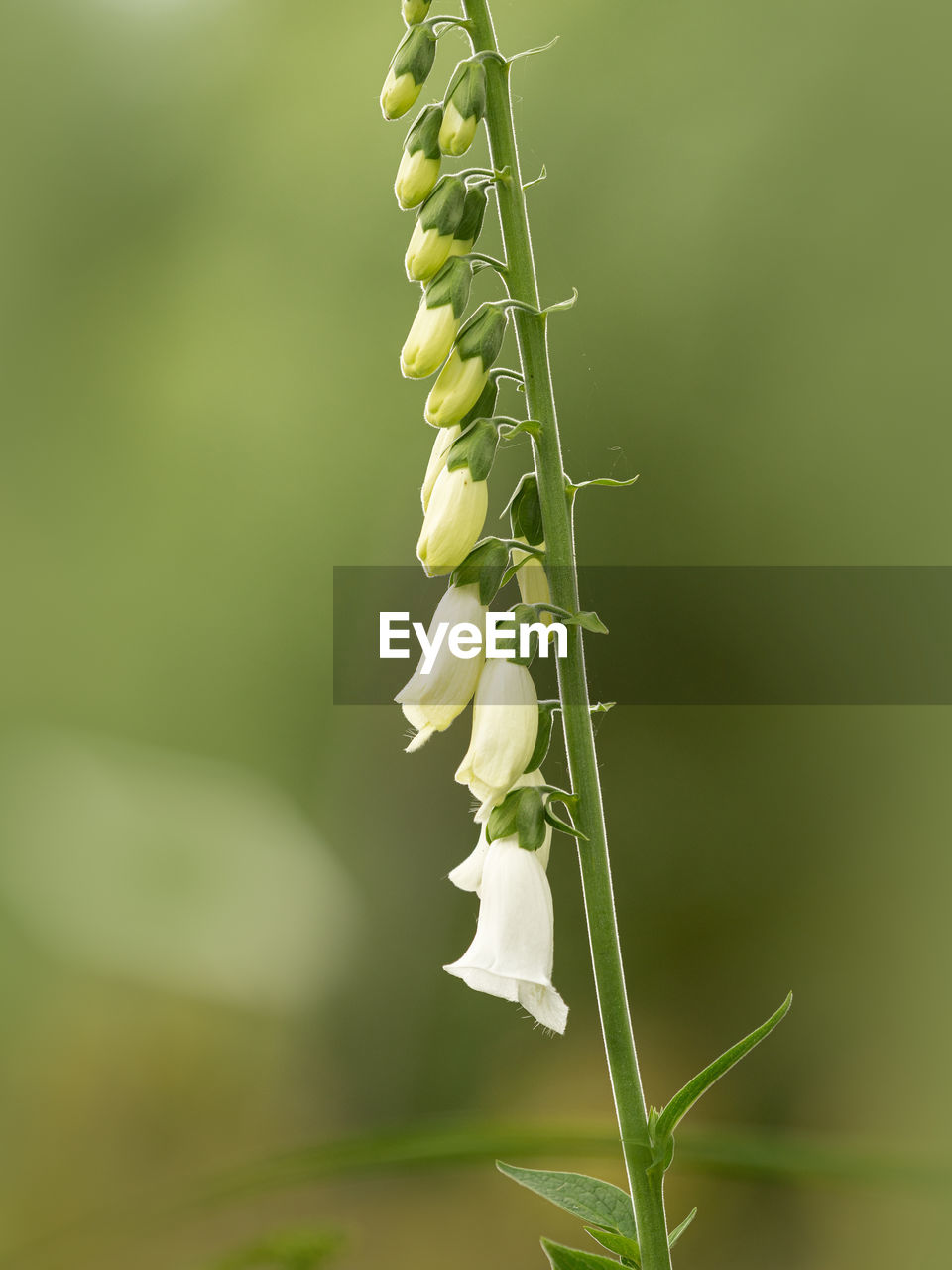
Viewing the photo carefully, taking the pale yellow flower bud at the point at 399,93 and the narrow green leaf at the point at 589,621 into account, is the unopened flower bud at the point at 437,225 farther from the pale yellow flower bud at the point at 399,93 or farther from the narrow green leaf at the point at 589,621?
the narrow green leaf at the point at 589,621

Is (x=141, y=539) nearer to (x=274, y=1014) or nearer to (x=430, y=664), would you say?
(x=274, y=1014)

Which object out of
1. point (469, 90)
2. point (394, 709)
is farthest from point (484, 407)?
point (394, 709)

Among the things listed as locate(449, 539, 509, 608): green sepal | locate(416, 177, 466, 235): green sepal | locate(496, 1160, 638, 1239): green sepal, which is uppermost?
locate(416, 177, 466, 235): green sepal

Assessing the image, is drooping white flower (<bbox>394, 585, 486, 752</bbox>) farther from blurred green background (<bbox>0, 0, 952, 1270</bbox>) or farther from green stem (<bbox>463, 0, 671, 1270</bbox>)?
blurred green background (<bbox>0, 0, 952, 1270</bbox>)

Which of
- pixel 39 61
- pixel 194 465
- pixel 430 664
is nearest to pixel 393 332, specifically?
pixel 194 465

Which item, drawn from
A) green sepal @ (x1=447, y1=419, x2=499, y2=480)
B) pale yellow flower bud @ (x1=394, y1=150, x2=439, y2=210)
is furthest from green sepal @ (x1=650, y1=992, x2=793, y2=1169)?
pale yellow flower bud @ (x1=394, y1=150, x2=439, y2=210)

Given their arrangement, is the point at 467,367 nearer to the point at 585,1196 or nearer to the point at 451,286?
the point at 451,286
